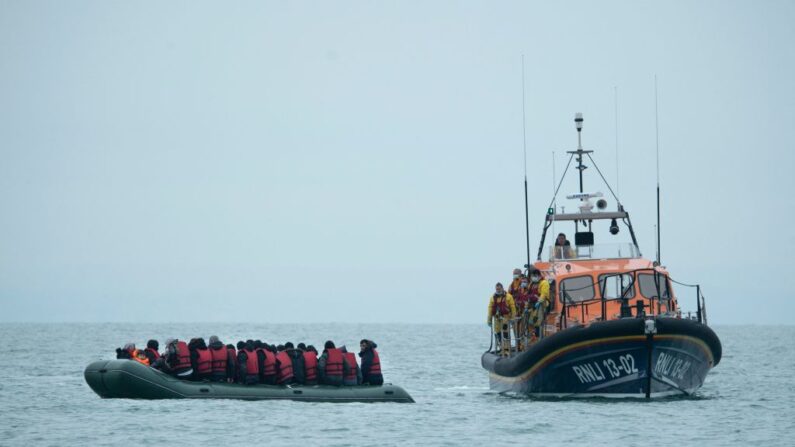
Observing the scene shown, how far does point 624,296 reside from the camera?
28.8 meters

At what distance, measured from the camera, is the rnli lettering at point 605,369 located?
27.8 m

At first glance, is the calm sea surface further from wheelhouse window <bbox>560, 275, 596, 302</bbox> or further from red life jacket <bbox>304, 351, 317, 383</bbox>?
wheelhouse window <bbox>560, 275, 596, 302</bbox>

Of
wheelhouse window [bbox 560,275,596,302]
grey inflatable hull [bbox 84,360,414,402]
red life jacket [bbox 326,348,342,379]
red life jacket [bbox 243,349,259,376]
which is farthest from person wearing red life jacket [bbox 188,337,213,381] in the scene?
wheelhouse window [bbox 560,275,596,302]

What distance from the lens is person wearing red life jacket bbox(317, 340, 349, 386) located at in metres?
29.8

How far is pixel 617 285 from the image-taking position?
30.9m

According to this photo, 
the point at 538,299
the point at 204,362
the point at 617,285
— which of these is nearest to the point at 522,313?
the point at 538,299

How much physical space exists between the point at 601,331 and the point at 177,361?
9118mm

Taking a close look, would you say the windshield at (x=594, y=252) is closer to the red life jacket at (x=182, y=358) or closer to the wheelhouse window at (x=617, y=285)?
the wheelhouse window at (x=617, y=285)

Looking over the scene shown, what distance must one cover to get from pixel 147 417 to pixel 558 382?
8.69m

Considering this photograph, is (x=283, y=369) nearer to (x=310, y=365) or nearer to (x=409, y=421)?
(x=310, y=365)

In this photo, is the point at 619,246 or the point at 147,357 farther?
the point at 619,246

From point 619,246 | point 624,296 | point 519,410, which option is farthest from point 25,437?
point 619,246

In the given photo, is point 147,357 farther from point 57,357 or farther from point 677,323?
point 57,357

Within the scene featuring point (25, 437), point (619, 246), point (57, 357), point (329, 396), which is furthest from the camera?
point (57, 357)
